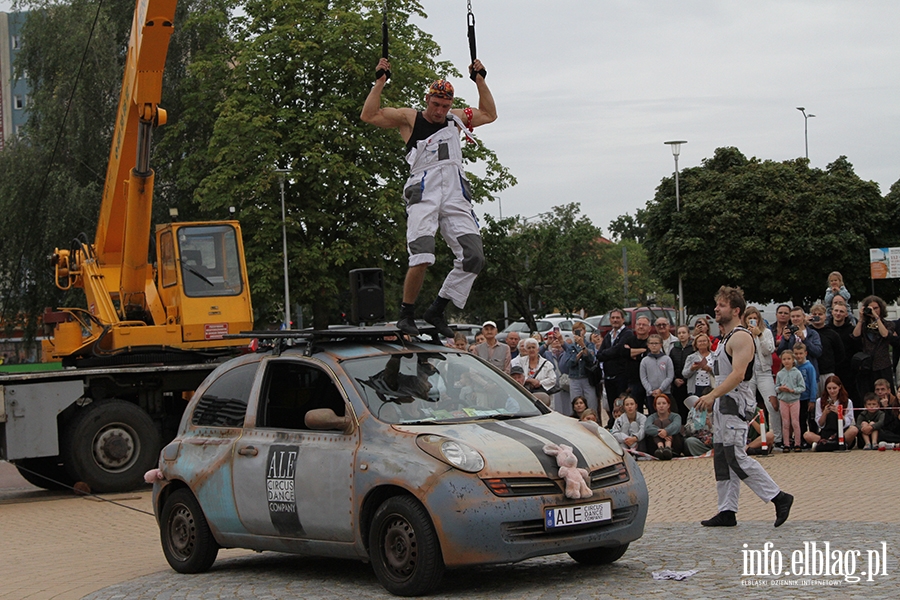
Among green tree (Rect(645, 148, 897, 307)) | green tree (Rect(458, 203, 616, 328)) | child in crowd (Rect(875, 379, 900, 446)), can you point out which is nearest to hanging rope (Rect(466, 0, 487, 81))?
child in crowd (Rect(875, 379, 900, 446))

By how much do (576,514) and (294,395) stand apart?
2449mm

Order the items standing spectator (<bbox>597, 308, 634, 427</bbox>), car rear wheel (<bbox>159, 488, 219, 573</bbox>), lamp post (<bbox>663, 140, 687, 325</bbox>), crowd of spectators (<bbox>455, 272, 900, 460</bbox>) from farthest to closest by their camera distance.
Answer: lamp post (<bbox>663, 140, 687, 325</bbox>) < standing spectator (<bbox>597, 308, 634, 427</bbox>) < crowd of spectators (<bbox>455, 272, 900, 460</bbox>) < car rear wheel (<bbox>159, 488, 219, 573</bbox>)

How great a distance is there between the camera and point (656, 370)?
18.1 meters

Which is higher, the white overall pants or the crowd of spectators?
the white overall pants

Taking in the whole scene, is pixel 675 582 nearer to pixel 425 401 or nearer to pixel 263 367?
pixel 425 401

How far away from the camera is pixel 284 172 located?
4034 centimetres

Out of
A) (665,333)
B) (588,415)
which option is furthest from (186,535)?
(665,333)

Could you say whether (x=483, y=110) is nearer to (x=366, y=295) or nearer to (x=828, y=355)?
(x=366, y=295)

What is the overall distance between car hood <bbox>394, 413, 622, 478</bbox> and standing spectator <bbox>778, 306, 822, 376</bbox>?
30.4 feet

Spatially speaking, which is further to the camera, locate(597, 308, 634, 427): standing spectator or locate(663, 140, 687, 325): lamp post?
locate(663, 140, 687, 325): lamp post

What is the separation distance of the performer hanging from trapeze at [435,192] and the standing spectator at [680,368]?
8222mm

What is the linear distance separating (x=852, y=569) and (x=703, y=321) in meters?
10.6

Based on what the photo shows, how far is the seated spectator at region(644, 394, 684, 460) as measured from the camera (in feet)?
57.5

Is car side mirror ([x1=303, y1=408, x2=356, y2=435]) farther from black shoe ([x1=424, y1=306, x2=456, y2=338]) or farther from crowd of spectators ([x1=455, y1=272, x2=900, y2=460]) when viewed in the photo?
crowd of spectators ([x1=455, y1=272, x2=900, y2=460])
